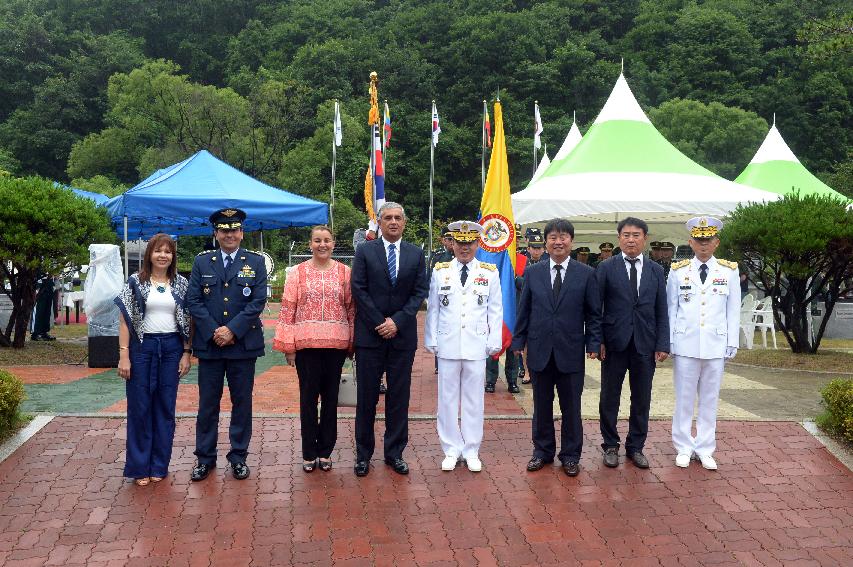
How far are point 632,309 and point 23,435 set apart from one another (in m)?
5.16

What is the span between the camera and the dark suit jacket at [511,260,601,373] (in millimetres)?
5391

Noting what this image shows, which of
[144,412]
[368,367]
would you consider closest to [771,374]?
[368,367]

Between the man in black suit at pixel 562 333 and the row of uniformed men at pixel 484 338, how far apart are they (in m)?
0.32

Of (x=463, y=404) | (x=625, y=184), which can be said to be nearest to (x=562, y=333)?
(x=463, y=404)

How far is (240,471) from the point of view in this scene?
526 centimetres

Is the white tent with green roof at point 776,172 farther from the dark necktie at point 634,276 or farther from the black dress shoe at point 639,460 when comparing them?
the black dress shoe at point 639,460

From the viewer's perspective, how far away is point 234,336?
17.0ft

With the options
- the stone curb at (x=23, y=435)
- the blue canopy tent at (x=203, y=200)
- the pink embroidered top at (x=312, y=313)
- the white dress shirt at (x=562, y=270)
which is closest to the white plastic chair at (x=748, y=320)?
the blue canopy tent at (x=203, y=200)

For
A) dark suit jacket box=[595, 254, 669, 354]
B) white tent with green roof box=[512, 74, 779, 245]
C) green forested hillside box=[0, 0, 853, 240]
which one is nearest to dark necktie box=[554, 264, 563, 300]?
dark suit jacket box=[595, 254, 669, 354]

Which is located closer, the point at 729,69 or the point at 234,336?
the point at 234,336

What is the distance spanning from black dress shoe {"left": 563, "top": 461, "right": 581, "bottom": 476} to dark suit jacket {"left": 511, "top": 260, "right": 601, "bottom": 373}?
2.29ft

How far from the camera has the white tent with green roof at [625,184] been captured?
12414 millimetres

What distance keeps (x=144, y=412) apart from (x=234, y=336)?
0.83 meters

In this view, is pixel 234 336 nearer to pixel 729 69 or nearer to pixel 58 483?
pixel 58 483
